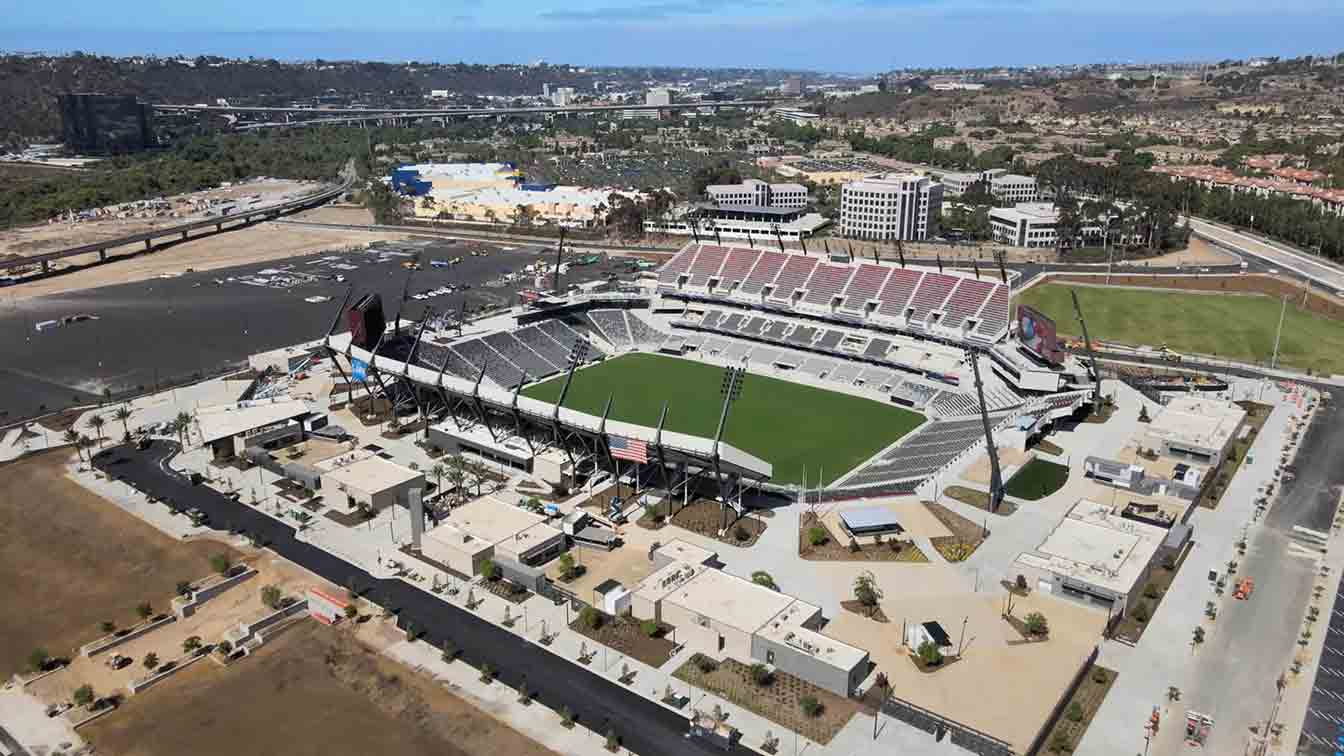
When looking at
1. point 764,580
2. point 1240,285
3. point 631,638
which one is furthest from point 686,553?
point 1240,285

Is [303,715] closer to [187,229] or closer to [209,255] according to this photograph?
[209,255]

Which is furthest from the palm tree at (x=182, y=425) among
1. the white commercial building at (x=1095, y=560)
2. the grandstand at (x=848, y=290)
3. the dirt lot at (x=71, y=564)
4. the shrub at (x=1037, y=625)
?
the shrub at (x=1037, y=625)

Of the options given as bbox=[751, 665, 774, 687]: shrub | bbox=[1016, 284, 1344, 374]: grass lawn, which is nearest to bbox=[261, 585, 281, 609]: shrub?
bbox=[751, 665, 774, 687]: shrub

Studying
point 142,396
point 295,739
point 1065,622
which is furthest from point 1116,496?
point 142,396

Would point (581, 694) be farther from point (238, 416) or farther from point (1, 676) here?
point (238, 416)

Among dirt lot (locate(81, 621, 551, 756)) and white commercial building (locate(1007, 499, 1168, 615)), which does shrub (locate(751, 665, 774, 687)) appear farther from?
white commercial building (locate(1007, 499, 1168, 615))

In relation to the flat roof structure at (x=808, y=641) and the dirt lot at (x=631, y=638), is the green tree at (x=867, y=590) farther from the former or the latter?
the dirt lot at (x=631, y=638)
